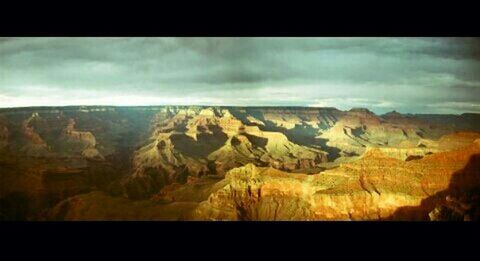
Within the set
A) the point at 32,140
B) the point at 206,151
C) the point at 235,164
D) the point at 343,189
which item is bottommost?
the point at 343,189

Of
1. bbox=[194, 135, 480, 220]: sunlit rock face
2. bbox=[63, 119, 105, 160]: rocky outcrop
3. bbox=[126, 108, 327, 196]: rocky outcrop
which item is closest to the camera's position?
bbox=[194, 135, 480, 220]: sunlit rock face

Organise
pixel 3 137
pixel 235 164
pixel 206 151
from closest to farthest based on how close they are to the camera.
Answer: pixel 3 137
pixel 235 164
pixel 206 151

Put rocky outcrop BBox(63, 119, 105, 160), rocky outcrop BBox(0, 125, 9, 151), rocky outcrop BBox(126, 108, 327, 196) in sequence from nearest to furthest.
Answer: rocky outcrop BBox(0, 125, 9, 151), rocky outcrop BBox(63, 119, 105, 160), rocky outcrop BBox(126, 108, 327, 196)

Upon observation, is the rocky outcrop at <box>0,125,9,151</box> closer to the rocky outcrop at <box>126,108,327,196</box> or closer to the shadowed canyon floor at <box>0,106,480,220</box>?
the shadowed canyon floor at <box>0,106,480,220</box>

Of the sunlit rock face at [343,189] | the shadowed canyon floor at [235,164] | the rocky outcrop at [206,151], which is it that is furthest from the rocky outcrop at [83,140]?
the sunlit rock face at [343,189]

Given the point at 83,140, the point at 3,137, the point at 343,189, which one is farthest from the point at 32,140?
the point at 343,189

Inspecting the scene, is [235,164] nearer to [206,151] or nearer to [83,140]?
[206,151]

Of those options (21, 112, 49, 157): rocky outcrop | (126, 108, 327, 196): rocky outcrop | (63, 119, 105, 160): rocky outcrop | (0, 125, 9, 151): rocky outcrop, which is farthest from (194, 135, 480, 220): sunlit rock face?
(0, 125, 9, 151): rocky outcrop

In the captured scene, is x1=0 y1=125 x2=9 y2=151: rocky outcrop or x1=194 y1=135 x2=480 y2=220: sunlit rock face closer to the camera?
x1=194 y1=135 x2=480 y2=220: sunlit rock face
